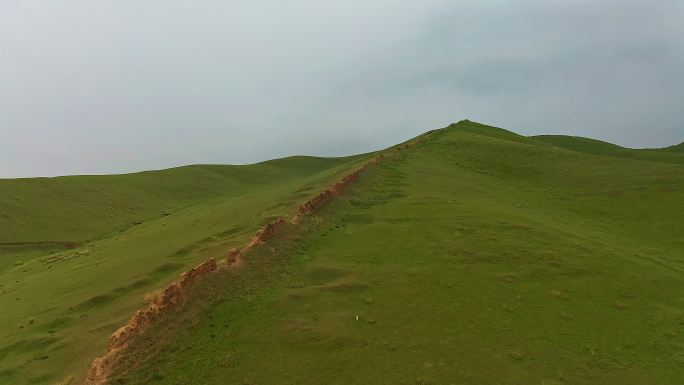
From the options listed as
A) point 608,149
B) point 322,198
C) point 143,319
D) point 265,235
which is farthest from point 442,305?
point 608,149

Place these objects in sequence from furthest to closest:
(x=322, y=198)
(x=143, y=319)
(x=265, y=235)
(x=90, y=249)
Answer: (x=90, y=249), (x=322, y=198), (x=265, y=235), (x=143, y=319)

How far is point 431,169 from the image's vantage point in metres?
54.2

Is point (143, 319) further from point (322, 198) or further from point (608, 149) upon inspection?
point (608, 149)

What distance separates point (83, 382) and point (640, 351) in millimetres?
18528

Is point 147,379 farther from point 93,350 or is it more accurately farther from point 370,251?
point 370,251

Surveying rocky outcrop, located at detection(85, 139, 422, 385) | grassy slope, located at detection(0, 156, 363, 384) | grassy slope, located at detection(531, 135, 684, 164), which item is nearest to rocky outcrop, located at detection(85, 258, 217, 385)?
rocky outcrop, located at detection(85, 139, 422, 385)

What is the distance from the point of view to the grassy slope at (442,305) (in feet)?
55.7

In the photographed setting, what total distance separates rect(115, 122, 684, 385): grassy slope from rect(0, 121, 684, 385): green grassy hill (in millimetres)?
82

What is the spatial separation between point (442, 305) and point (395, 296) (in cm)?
195

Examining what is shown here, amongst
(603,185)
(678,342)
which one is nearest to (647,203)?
(603,185)

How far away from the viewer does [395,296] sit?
72.7ft

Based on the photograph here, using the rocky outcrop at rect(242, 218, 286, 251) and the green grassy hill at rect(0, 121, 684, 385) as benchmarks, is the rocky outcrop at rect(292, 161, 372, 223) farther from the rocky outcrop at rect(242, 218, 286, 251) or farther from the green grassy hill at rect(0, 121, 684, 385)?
the rocky outcrop at rect(242, 218, 286, 251)

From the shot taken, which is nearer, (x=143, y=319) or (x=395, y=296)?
(x=143, y=319)

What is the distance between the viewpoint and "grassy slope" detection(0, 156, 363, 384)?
22859 millimetres
